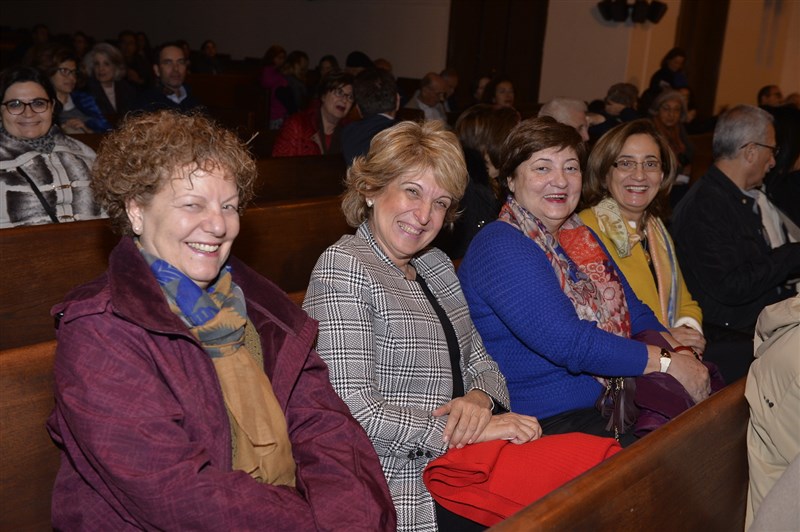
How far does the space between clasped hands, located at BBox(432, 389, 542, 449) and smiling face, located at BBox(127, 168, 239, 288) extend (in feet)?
2.36

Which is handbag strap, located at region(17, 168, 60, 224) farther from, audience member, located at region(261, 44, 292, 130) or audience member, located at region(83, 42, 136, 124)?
audience member, located at region(261, 44, 292, 130)

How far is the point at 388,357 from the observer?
2000 mm

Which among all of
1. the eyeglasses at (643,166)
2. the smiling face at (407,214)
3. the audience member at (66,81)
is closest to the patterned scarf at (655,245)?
the eyeglasses at (643,166)

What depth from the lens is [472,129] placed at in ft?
11.3

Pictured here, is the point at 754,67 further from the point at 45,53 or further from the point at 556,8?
the point at 45,53

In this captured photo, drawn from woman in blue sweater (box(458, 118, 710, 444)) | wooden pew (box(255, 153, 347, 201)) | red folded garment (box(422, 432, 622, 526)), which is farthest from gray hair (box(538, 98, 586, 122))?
red folded garment (box(422, 432, 622, 526))

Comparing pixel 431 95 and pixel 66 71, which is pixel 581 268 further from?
pixel 431 95

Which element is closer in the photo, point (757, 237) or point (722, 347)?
point (722, 347)

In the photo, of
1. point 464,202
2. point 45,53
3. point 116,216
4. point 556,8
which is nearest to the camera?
point 116,216

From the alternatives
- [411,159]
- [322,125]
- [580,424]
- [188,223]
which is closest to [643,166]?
[580,424]

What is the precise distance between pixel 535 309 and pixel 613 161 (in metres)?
1.06

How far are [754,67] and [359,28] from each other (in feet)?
21.5

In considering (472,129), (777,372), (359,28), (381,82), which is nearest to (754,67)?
(359,28)

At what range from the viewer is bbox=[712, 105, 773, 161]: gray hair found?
3.51 metres
